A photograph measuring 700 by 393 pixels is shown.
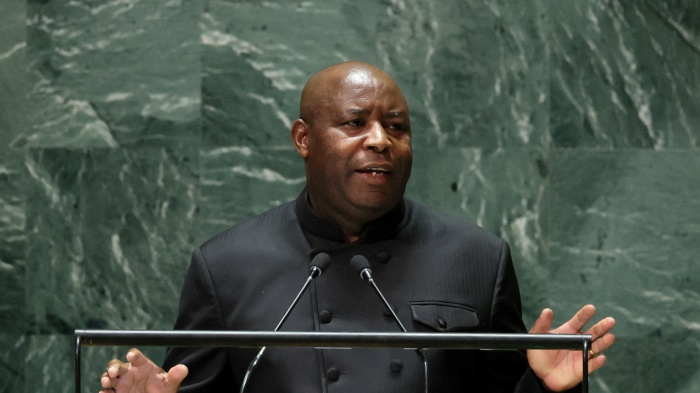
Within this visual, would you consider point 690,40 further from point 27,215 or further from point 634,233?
point 27,215


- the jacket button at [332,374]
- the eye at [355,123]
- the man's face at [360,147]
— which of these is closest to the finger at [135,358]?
the jacket button at [332,374]

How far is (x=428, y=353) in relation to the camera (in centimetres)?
286

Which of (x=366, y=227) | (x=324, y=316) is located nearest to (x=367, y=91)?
(x=366, y=227)

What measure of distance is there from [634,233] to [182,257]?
162 cm

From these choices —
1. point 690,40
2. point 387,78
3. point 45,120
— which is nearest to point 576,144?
point 690,40

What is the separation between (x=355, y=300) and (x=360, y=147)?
→ 1.35ft

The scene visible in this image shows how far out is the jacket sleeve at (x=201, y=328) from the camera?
115 inches

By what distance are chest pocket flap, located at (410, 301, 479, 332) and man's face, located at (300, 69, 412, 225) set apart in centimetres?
29

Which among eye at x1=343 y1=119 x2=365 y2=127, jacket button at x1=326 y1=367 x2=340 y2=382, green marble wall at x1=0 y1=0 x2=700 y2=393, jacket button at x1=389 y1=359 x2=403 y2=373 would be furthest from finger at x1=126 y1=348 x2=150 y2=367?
green marble wall at x1=0 y1=0 x2=700 y2=393

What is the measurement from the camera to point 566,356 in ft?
8.31

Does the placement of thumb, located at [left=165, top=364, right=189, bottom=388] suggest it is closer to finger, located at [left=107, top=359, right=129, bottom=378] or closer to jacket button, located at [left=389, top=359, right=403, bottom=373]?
finger, located at [left=107, top=359, right=129, bottom=378]

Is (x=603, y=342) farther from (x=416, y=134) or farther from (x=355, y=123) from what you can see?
(x=416, y=134)

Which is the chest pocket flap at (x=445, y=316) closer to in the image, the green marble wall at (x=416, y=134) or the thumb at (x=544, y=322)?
the thumb at (x=544, y=322)

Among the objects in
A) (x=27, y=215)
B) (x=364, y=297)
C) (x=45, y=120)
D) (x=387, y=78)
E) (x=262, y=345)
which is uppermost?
(x=387, y=78)
